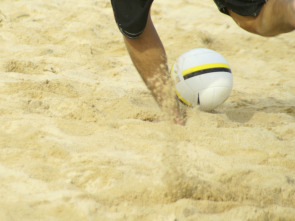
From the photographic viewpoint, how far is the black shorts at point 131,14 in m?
2.09

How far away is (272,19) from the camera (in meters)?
1.91

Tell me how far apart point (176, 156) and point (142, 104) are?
937 mm

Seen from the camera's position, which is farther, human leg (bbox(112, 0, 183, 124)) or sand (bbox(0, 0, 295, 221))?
human leg (bbox(112, 0, 183, 124))

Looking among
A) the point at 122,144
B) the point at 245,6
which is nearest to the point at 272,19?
the point at 245,6

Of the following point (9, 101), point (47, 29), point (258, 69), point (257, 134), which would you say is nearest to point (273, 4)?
point (257, 134)

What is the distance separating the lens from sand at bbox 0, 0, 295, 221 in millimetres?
1457

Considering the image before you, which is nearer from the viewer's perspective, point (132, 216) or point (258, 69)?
point (132, 216)

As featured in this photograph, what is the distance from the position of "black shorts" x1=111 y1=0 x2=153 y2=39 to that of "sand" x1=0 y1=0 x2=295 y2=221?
56 centimetres

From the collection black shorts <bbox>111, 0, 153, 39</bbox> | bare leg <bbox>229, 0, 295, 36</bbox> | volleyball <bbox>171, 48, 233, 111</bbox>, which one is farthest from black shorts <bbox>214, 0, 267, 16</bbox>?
volleyball <bbox>171, 48, 233, 111</bbox>

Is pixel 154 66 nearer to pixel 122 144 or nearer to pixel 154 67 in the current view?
pixel 154 67

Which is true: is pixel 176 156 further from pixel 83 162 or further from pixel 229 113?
pixel 229 113

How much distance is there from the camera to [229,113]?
2842mm

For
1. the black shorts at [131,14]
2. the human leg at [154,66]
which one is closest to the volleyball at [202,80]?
the human leg at [154,66]

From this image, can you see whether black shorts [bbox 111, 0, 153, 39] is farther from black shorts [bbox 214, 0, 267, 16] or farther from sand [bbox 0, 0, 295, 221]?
sand [bbox 0, 0, 295, 221]
